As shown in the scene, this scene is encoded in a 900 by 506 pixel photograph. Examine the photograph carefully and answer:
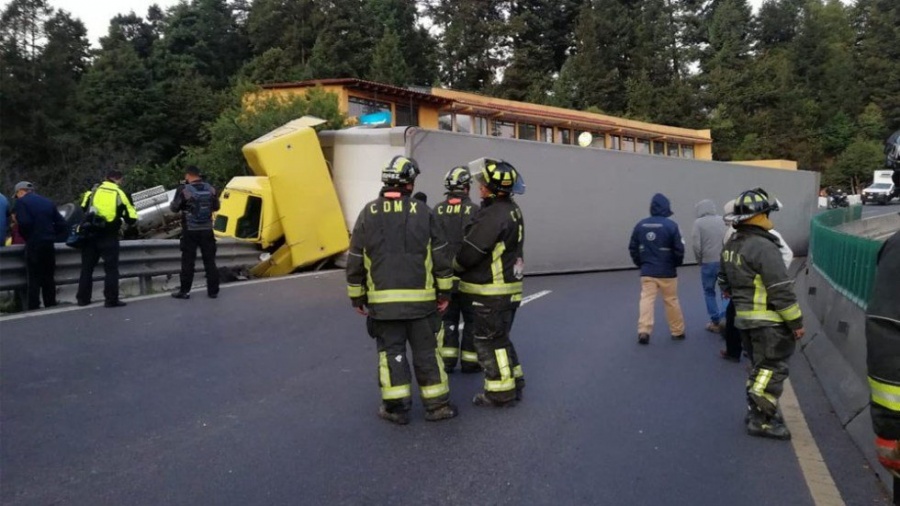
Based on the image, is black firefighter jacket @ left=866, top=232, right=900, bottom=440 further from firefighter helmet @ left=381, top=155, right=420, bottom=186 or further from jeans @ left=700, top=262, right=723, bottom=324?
jeans @ left=700, top=262, right=723, bottom=324

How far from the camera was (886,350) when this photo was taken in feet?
8.79

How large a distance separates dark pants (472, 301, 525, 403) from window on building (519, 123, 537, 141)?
28055mm

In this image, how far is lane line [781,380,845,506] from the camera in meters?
4.36

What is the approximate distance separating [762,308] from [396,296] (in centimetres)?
258

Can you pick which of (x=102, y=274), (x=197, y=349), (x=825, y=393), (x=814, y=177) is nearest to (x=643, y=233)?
(x=825, y=393)

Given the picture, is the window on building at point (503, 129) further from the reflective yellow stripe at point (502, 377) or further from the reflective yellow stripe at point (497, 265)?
the reflective yellow stripe at point (502, 377)

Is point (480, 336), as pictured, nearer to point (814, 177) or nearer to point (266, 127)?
point (266, 127)

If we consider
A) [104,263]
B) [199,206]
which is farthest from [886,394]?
[199,206]

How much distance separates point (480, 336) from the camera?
19.5 feet

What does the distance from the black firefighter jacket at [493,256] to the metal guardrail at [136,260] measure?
20.3ft

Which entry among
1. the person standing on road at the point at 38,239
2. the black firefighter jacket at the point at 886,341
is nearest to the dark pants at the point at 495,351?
the black firefighter jacket at the point at 886,341

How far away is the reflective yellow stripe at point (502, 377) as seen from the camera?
19.2 feet

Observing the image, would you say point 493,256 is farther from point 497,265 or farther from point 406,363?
point 406,363

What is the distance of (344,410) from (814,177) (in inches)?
939
